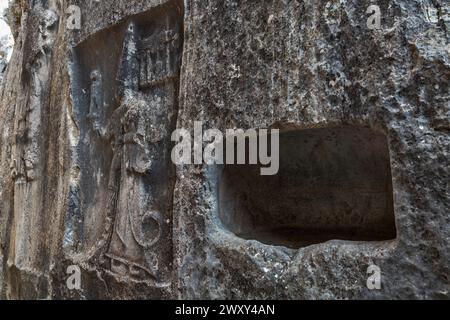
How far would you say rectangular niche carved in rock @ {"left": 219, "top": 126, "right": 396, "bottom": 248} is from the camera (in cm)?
213

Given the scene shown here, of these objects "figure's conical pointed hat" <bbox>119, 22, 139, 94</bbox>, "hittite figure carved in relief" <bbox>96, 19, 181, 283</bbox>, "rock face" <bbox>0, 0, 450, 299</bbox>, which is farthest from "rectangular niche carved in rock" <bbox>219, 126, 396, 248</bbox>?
"figure's conical pointed hat" <bbox>119, 22, 139, 94</bbox>

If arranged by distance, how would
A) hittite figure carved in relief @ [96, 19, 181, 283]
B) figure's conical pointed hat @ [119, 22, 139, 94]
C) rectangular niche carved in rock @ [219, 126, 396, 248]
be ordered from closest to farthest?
hittite figure carved in relief @ [96, 19, 181, 283] < rectangular niche carved in rock @ [219, 126, 396, 248] < figure's conical pointed hat @ [119, 22, 139, 94]

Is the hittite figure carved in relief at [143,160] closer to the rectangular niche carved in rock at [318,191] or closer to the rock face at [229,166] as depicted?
the rock face at [229,166]

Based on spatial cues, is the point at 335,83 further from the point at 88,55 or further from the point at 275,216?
the point at 88,55

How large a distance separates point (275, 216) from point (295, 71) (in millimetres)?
1012

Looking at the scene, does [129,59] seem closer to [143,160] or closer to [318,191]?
[143,160]

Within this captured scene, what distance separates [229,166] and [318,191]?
2.07ft

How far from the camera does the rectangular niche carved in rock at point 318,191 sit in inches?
83.9

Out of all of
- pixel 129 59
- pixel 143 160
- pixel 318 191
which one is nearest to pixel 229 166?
pixel 143 160

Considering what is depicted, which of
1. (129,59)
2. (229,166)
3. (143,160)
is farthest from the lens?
(129,59)

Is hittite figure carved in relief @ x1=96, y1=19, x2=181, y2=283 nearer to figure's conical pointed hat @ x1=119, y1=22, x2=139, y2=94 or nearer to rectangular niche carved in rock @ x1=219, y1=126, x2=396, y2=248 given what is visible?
figure's conical pointed hat @ x1=119, y1=22, x2=139, y2=94

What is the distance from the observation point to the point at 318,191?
2389 mm

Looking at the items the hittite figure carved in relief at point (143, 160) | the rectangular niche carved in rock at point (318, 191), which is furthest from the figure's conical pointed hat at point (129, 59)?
the rectangular niche carved in rock at point (318, 191)

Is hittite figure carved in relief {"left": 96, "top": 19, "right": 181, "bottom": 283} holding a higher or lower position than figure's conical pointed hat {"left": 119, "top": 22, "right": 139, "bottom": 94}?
lower
